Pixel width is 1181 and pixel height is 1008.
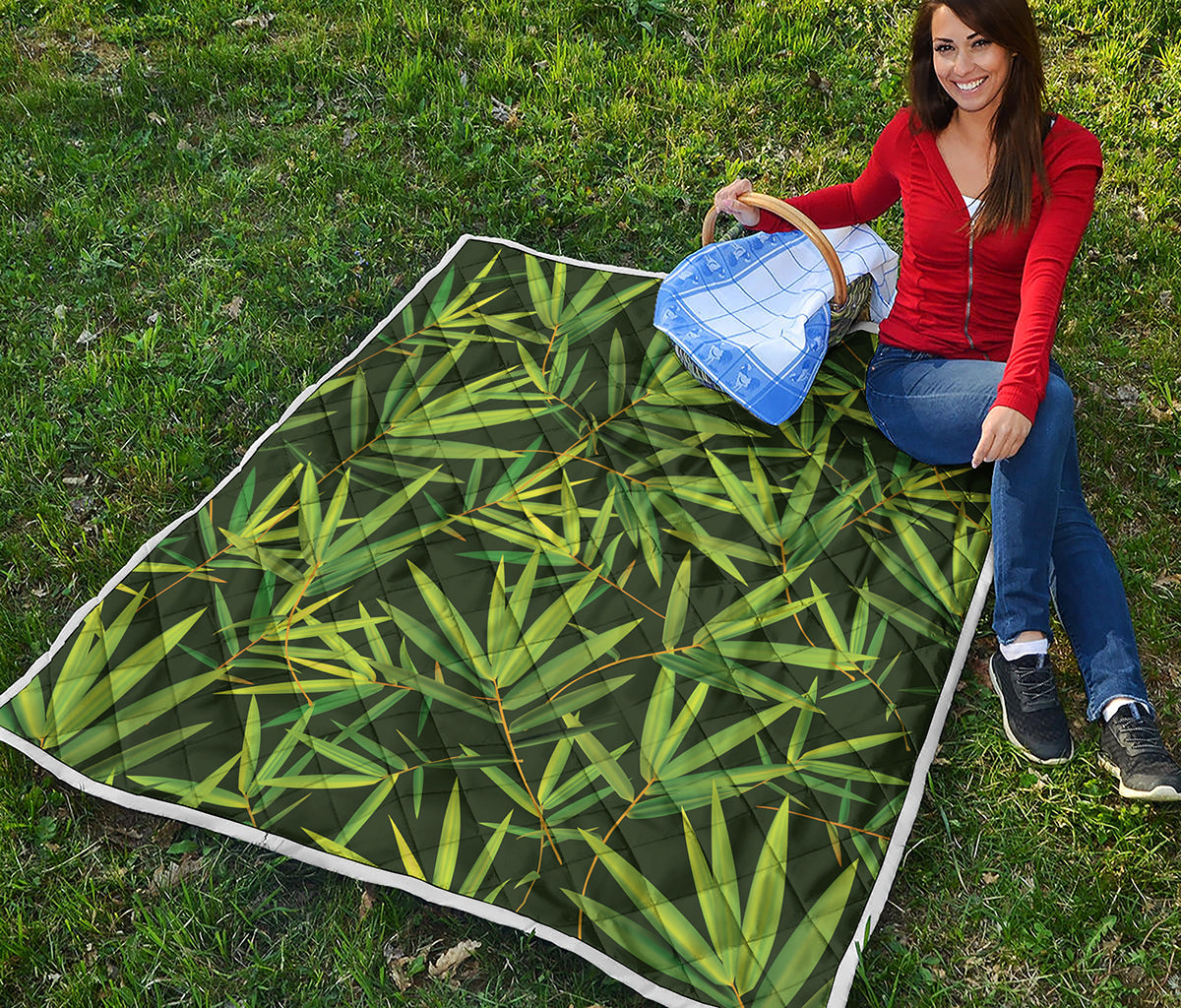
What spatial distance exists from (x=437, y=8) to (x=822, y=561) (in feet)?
9.13

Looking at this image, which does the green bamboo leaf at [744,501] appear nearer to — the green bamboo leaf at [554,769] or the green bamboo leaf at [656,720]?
the green bamboo leaf at [656,720]

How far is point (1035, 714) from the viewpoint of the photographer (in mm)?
2182

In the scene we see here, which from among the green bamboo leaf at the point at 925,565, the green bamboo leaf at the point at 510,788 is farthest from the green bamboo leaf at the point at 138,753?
the green bamboo leaf at the point at 925,565

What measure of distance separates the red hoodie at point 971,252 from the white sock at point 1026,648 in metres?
0.48

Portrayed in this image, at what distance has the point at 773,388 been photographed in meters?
2.58

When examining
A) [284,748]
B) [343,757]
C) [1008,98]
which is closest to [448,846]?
[343,757]

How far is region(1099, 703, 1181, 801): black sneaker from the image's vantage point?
204cm

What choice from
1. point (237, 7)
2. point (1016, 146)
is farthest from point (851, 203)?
point (237, 7)

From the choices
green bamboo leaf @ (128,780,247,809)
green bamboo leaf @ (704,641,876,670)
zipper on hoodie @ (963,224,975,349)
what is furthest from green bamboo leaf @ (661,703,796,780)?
zipper on hoodie @ (963,224,975,349)

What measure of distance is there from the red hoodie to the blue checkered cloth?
10cm

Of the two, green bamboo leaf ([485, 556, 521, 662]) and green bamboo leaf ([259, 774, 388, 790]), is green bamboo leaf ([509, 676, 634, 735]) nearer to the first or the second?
green bamboo leaf ([485, 556, 521, 662])

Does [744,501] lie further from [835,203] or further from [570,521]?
[835,203]

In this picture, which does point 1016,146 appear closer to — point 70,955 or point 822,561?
point 822,561

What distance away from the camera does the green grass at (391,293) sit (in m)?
1.98
